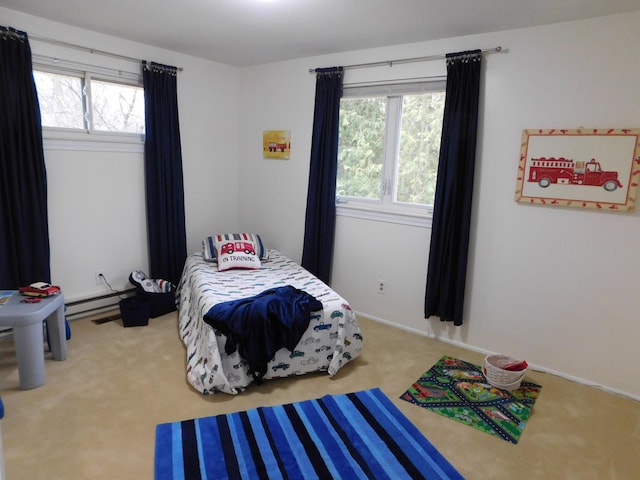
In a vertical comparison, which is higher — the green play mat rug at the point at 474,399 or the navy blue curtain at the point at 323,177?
the navy blue curtain at the point at 323,177

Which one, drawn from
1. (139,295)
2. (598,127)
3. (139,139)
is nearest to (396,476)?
(598,127)

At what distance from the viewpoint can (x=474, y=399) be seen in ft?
8.53

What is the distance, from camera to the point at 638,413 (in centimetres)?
253

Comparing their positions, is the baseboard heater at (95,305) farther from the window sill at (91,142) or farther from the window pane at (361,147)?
the window pane at (361,147)

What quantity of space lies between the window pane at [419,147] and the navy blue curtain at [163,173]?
2.15m

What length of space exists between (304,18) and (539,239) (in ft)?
7.56

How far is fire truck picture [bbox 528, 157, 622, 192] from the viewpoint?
8.59 ft

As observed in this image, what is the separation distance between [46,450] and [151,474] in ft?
1.91

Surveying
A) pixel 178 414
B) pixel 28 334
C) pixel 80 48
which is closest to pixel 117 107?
pixel 80 48

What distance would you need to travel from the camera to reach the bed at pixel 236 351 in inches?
100

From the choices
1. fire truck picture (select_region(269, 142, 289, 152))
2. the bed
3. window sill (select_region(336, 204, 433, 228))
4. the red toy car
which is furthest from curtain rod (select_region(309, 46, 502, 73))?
the red toy car

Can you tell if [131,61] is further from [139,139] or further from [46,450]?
[46,450]

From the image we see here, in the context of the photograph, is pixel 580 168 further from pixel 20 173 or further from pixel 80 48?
pixel 20 173

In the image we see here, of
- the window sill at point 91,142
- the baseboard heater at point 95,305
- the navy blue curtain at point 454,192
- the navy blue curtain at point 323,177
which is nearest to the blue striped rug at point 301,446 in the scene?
the navy blue curtain at point 454,192
